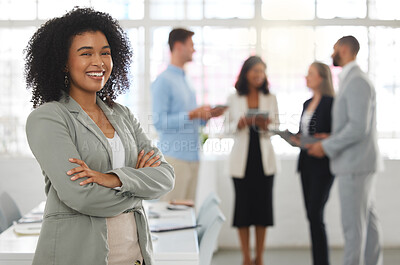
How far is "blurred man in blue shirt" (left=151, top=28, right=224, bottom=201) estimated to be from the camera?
12.3 feet

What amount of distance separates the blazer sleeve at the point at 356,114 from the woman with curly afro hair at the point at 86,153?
193 centimetres

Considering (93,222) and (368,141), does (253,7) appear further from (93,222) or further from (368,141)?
(93,222)

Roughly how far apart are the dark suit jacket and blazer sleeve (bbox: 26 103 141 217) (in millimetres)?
2411

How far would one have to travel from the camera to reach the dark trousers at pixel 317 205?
12.0ft

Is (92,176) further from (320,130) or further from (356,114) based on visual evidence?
(320,130)

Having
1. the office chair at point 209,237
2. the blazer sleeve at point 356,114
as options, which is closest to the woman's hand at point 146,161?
the office chair at point 209,237

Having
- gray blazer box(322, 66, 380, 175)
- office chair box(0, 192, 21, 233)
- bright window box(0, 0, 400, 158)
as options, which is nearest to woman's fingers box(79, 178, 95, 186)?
office chair box(0, 192, 21, 233)

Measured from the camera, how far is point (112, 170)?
1655 millimetres

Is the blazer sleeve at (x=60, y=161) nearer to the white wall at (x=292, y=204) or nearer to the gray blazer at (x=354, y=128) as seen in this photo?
the gray blazer at (x=354, y=128)

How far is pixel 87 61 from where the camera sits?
1.72m

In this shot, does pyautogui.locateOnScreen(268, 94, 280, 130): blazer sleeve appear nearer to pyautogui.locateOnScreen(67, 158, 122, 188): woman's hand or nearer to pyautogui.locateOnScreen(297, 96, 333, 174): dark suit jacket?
pyautogui.locateOnScreen(297, 96, 333, 174): dark suit jacket

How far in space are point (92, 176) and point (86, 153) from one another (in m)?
0.09

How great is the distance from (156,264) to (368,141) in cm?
212

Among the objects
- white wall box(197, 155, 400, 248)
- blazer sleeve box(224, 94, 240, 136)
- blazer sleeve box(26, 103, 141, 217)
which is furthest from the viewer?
white wall box(197, 155, 400, 248)
